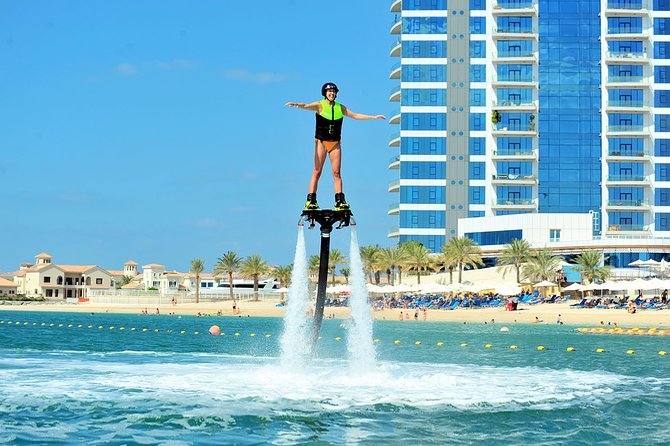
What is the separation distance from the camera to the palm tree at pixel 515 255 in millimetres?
112125

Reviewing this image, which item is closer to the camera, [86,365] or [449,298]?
[86,365]

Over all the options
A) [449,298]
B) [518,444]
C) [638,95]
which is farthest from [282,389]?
[638,95]

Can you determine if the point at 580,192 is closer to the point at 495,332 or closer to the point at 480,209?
the point at 480,209

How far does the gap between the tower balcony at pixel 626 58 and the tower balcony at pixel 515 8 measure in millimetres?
12064

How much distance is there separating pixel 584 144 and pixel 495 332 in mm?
65476

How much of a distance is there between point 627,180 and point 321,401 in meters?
114

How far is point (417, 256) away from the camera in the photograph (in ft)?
391

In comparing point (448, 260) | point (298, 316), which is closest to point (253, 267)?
point (448, 260)

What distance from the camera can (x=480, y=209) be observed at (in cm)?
13150

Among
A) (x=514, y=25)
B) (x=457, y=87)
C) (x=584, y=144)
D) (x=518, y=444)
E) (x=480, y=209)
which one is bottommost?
(x=518, y=444)

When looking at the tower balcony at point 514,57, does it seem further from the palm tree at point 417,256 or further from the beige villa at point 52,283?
the beige villa at point 52,283

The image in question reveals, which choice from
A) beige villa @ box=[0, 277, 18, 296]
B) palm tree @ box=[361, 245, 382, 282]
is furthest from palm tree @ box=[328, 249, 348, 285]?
beige villa @ box=[0, 277, 18, 296]

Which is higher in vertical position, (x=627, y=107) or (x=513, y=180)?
(x=627, y=107)

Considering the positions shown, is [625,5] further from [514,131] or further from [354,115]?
[354,115]
